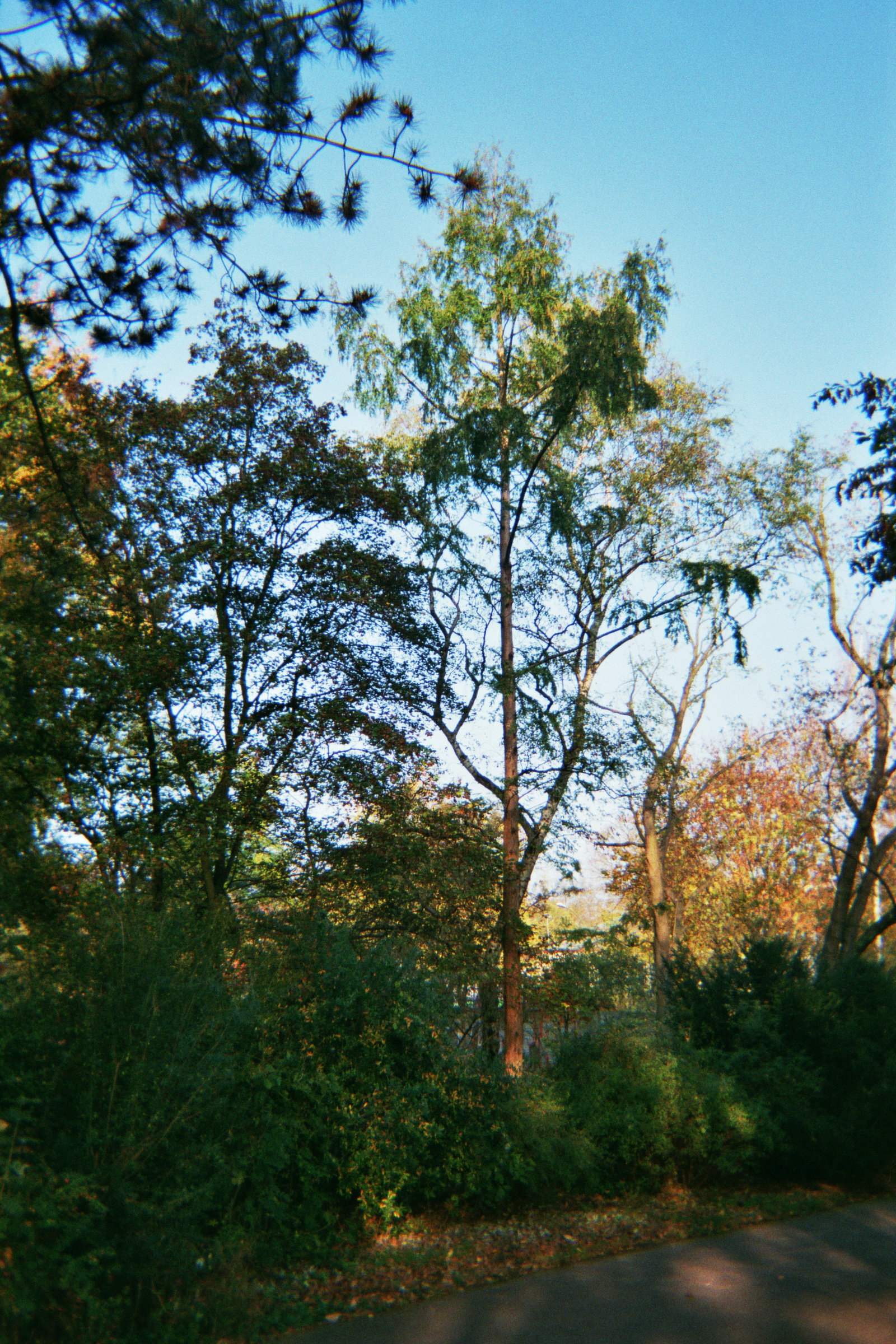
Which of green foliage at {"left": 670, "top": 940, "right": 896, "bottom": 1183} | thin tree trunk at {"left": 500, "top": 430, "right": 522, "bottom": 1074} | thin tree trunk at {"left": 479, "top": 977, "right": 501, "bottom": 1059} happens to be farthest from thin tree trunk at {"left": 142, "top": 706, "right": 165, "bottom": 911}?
green foliage at {"left": 670, "top": 940, "right": 896, "bottom": 1183}

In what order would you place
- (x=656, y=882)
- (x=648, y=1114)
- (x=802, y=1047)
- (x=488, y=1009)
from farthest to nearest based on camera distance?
(x=656, y=882), (x=488, y=1009), (x=802, y=1047), (x=648, y=1114)

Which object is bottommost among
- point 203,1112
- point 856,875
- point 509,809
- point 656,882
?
point 203,1112

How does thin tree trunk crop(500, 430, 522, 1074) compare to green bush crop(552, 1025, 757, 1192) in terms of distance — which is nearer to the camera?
green bush crop(552, 1025, 757, 1192)

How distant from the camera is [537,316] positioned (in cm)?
1841

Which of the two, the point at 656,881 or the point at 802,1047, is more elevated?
the point at 656,881

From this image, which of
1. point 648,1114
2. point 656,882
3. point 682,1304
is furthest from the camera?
point 656,882

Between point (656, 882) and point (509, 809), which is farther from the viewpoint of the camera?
point (656, 882)

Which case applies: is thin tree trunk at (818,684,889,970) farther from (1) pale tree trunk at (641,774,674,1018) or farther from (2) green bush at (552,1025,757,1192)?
(2) green bush at (552,1025,757,1192)

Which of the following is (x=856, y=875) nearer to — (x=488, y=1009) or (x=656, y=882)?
(x=656, y=882)

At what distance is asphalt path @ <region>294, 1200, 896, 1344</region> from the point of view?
557 centimetres

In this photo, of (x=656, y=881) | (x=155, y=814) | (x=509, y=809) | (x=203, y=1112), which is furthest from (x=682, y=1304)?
(x=656, y=881)

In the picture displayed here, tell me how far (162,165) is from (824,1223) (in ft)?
31.9

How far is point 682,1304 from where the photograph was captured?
6188mm

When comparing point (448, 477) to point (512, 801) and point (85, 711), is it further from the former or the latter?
point (85, 711)
